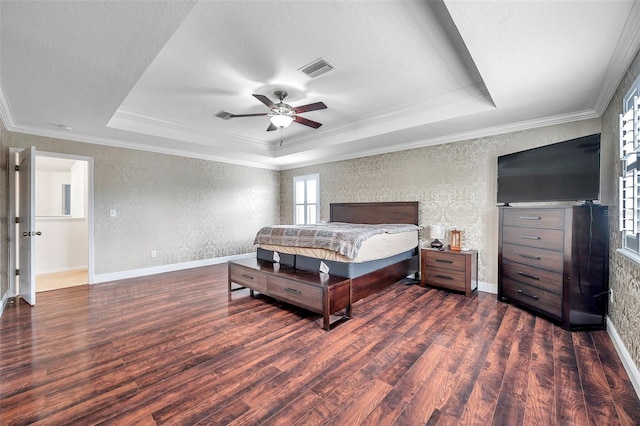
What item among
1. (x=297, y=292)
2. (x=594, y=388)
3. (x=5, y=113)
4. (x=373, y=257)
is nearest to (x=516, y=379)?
(x=594, y=388)

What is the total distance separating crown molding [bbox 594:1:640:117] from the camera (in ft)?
5.59

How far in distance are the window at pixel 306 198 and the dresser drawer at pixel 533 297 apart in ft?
12.7

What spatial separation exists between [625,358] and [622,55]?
2.26m

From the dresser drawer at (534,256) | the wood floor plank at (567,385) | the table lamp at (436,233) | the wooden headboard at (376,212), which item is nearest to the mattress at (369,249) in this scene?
the table lamp at (436,233)

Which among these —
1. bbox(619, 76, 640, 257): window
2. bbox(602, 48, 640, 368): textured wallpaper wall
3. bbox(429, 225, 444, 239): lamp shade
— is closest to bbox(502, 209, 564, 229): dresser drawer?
bbox(602, 48, 640, 368): textured wallpaper wall

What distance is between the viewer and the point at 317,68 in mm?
2686

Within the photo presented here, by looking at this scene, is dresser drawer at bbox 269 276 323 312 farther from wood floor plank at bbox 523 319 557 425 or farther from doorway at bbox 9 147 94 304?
doorway at bbox 9 147 94 304

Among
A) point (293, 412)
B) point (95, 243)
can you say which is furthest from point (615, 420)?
point (95, 243)

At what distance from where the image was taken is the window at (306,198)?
6.30m

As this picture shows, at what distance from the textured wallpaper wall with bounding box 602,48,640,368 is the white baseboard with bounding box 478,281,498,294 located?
1.33 m

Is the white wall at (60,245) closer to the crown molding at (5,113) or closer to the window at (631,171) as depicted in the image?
the crown molding at (5,113)

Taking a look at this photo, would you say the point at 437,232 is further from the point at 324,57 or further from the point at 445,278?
the point at 324,57

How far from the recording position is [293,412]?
1567 millimetres

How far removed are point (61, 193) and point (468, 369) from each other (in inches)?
321
